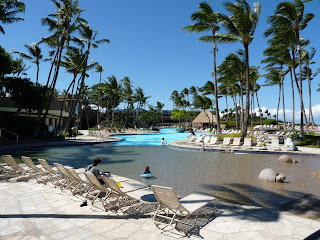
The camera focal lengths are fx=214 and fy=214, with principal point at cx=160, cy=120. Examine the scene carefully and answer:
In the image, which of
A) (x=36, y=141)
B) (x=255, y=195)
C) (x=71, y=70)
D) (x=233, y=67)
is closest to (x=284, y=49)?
(x=233, y=67)

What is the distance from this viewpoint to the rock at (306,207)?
14.7ft

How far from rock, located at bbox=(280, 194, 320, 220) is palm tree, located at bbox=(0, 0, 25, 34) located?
24.1m

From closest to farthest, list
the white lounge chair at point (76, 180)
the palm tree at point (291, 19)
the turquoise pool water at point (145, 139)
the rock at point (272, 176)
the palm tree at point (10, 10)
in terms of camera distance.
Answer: the white lounge chair at point (76, 180) < the rock at point (272, 176) < the palm tree at point (10, 10) < the palm tree at point (291, 19) < the turquoise pool water at point (145, 139)

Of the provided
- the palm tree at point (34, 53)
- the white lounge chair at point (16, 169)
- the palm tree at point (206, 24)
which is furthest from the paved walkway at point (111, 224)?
the palm tree at point (34, 53)

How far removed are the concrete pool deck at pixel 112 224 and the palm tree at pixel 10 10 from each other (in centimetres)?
2108

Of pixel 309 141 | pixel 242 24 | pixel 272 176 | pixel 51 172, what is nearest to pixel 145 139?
pixel 242 24

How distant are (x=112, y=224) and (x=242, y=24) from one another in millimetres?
18306

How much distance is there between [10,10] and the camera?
20219mm

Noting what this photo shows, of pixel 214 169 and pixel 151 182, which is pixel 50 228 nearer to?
pixel 151 182

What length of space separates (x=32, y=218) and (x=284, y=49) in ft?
94.2

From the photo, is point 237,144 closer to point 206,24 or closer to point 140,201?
point 206,24

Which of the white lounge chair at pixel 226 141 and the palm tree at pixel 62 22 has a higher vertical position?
the palm tree at pixel 62 22

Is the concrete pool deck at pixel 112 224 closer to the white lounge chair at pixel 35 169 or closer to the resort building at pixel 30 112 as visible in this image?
the white lounge chair at pixel 35 169

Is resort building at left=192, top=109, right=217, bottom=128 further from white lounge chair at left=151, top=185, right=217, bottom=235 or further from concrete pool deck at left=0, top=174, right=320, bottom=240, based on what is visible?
white lounge chair at left=151, top=185, right=217, bottom=235
